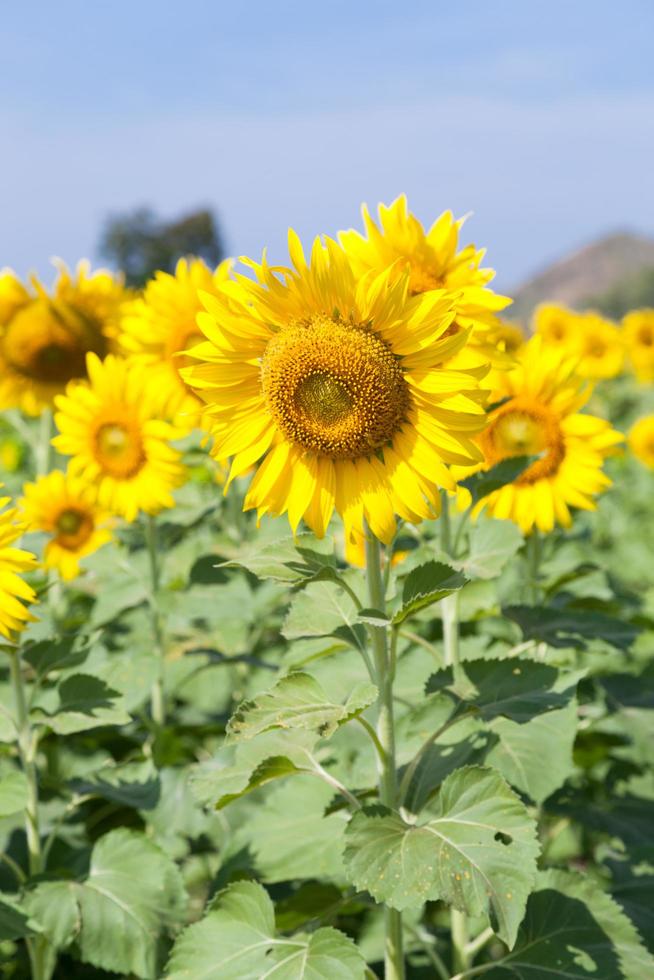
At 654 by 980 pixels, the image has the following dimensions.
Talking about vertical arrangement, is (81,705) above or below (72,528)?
below

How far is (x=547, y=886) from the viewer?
98.3 inches

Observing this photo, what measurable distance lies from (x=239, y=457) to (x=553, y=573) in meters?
2.04

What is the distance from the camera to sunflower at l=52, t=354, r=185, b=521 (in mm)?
3764

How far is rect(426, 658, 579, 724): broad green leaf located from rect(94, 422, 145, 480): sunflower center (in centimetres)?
165

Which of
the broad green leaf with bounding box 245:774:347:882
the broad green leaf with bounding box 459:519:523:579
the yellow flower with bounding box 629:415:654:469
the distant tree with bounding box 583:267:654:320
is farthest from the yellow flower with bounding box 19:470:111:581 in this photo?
the distant tree with bounding box 583:267:654:320

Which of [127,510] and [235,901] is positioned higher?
[127,510]

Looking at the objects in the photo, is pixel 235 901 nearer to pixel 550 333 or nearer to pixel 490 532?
pixel 490 532

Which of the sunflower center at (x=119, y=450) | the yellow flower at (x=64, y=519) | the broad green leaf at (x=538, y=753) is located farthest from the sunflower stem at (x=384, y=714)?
the yellow flower at (x=64, y=519)

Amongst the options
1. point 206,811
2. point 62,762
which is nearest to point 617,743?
point 206,811

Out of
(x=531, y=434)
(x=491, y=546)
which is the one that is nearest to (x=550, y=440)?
(x=531, y=434)

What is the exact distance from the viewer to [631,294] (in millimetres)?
61469

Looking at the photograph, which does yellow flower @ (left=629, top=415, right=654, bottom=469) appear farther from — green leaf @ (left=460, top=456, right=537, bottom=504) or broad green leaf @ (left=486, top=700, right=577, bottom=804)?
broad green leaf @ (left=486, top=700, right=577, bottom=804)

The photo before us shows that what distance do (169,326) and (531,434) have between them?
4.68ft

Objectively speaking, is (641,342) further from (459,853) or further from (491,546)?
(459,853)
